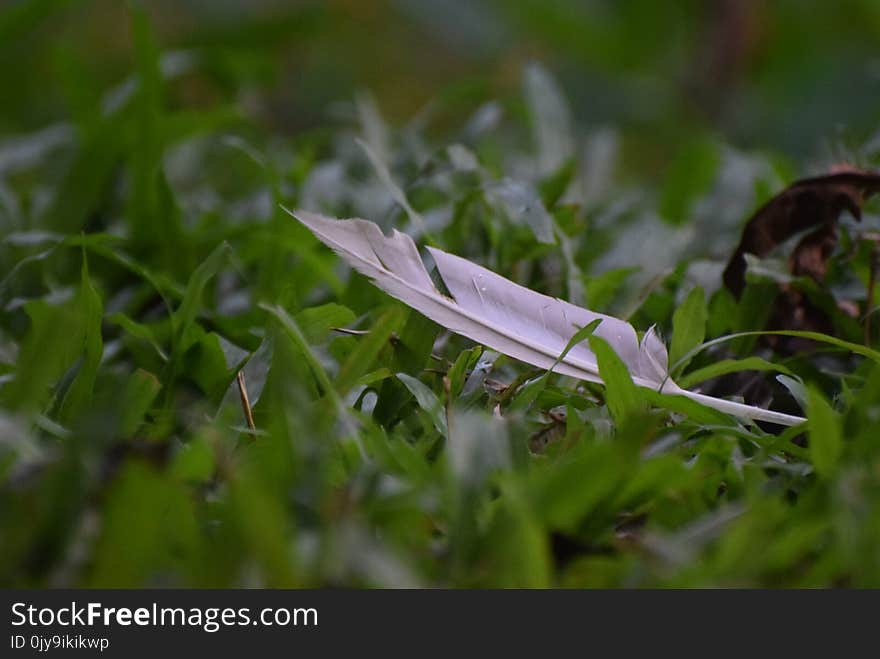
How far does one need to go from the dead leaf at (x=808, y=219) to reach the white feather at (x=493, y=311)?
132 mm

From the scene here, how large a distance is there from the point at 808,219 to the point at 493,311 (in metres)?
0.22

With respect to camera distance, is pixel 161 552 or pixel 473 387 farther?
pixel 473 387

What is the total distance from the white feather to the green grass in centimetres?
1

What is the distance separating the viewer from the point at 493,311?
1.62 feet

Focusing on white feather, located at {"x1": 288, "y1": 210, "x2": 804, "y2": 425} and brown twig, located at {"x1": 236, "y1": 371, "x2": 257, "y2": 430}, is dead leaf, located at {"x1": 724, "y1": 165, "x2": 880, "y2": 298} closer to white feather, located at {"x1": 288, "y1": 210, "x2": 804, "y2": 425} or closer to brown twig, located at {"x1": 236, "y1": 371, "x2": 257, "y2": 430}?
white feather, located at {"x1": 288, "y1": 210, "x2": 804, "y2": 425}

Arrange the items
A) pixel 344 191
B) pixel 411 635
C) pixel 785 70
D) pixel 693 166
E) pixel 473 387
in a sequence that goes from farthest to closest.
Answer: pixel 785 70, pixel 693 166, pixel 344 191, pixel 473 387, pixel 411 635

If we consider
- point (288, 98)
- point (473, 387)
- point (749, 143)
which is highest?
point (473, 387)

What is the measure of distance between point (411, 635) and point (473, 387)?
0.17m

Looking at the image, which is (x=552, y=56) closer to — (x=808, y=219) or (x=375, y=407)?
(x=808, y=219)

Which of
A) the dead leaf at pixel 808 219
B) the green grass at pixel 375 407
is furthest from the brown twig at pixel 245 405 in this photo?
the dead leaf at pixel 808 219

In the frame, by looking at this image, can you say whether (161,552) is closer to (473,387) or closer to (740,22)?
(473,387)

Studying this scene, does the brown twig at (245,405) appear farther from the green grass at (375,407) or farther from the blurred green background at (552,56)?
the blurred green background at (552,56)

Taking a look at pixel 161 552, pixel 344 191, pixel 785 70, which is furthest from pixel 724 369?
pixel 785 70

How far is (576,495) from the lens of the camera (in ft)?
1.15
